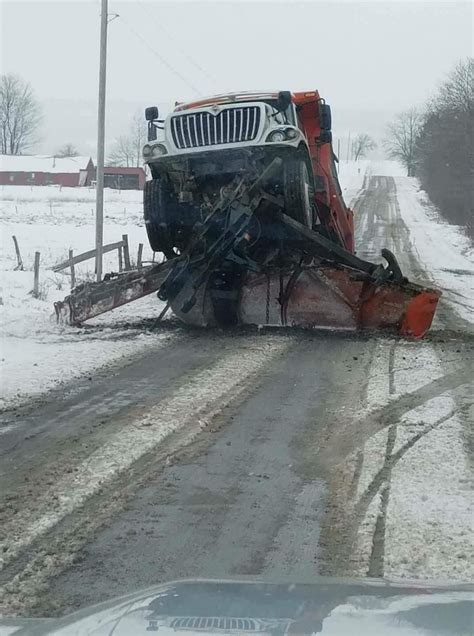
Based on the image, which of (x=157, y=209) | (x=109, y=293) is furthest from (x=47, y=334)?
(x=157, y=209)

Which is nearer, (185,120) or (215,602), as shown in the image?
(215,602)

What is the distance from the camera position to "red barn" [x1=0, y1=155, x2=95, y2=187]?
97875 mm

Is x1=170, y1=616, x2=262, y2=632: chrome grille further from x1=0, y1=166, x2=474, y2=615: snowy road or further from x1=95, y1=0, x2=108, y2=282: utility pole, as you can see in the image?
x1=95, y1=0, x2=108, y2=282: utility pole

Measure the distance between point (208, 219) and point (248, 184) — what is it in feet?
2.33

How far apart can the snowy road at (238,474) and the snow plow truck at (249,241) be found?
4.06 feet

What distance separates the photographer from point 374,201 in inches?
2413

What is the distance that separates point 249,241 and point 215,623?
29.6ft

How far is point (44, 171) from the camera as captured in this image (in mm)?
98625

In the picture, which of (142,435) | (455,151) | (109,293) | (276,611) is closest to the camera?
(276,611)

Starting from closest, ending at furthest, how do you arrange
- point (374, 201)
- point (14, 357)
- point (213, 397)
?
point (213, 397)
point (14, 357)
point (374, 201)

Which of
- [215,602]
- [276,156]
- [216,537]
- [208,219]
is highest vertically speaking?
[276,156]

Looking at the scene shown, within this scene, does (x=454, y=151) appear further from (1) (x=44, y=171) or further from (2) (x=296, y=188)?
(1) (x=44, y=171)

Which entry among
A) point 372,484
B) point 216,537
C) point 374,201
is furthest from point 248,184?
point 374,201

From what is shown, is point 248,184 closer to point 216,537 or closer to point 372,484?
point 372,484
